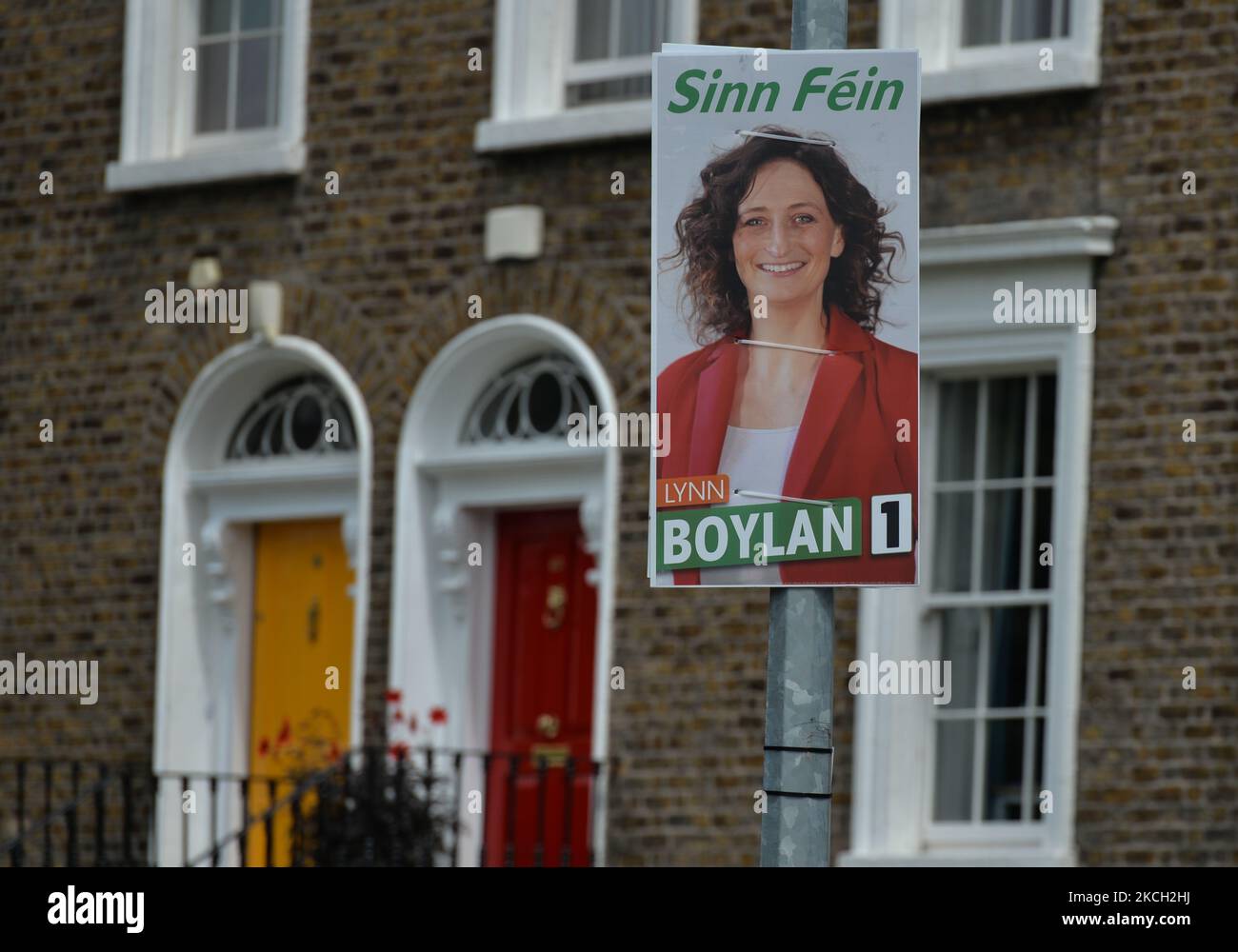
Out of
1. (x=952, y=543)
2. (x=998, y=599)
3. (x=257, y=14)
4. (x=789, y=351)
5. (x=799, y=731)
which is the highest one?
(x=257, y=14)

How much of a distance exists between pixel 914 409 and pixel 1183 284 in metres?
5.02

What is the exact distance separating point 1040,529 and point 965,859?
1512 mm

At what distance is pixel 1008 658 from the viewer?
1160cm

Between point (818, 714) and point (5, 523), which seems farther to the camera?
point (5, 523)

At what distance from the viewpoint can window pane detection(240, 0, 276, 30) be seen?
13836 millimetres

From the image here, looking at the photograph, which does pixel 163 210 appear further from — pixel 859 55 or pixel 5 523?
pixel 859 55

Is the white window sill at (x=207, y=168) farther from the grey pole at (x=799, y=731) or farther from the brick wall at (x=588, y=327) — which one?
the grey pole at (x=799, y=731)

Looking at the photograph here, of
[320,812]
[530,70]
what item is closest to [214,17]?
[530,70]

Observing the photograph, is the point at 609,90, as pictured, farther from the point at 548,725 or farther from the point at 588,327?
the point at 548,725

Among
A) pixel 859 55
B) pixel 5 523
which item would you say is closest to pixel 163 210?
pixel 5 523

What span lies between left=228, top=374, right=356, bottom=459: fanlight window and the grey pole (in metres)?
7.04

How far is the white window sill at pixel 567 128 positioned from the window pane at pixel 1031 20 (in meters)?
1.80

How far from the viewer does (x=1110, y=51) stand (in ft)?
37.4

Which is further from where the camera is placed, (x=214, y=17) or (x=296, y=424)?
(x=214, y=17)
